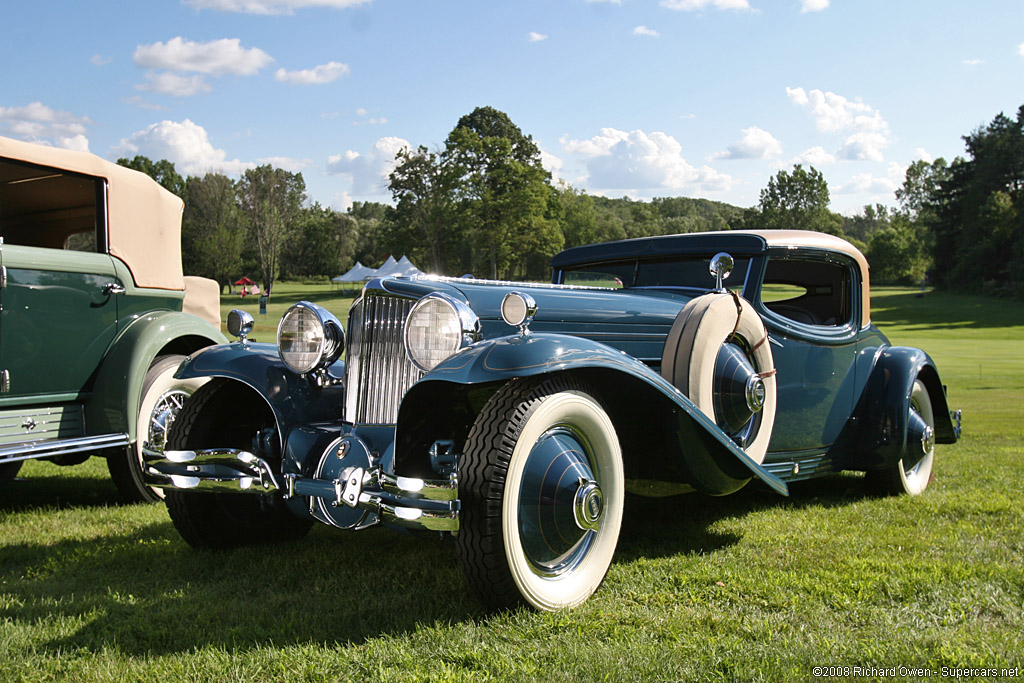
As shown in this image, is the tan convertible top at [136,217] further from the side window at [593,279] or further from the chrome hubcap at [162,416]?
the side window at [593,279]

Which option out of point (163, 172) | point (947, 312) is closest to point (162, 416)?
point (947, 312)

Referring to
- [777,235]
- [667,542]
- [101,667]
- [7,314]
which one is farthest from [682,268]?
[7,314]

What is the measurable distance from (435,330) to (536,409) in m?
0.62

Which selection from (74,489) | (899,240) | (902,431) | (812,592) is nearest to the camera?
(812,592)

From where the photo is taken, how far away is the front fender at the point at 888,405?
16.8ft

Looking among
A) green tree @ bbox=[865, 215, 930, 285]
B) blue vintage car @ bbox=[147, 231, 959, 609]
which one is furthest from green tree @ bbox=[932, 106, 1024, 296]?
blue vintage car @ bbox=[147, 231, 959, 609]

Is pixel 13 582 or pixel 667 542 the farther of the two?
pixel 667 542

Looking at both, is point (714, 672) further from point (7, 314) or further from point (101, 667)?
point (7, 314)

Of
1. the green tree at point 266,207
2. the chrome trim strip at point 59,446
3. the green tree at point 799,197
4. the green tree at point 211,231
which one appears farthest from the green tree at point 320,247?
the chrome trim strip at point 59,446

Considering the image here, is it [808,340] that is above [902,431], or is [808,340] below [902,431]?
above

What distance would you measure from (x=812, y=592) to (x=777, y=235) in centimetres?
237

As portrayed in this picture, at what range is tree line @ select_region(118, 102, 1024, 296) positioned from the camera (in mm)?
47812

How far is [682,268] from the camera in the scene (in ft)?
16.3

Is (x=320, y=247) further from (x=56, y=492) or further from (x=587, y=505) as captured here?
(x=587, y=505)
